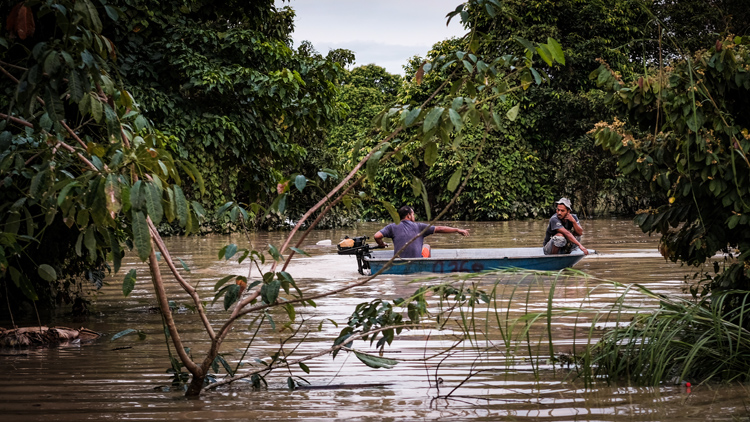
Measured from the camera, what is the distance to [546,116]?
3341 centimetres

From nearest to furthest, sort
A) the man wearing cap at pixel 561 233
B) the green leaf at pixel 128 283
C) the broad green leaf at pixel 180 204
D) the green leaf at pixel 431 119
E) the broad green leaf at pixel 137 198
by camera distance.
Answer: the broad green leaf at pixel 137 198, the broad green leaf at pixel 180 204, the green leaf at pixel 431 119, the green leaf at pixel 128 283, the man wearing cap at pixel 561 233

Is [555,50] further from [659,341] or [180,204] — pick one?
[180,204]

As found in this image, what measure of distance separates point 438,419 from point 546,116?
3045 centimetres

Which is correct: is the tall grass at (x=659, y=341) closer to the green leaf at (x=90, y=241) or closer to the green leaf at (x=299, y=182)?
the green leaf at (x=299, y=182)

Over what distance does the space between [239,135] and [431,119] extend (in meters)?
5.45

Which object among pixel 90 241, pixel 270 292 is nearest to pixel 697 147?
pixel 270 292

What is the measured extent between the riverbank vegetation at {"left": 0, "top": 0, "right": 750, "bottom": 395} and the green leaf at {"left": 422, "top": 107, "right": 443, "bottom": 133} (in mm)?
13

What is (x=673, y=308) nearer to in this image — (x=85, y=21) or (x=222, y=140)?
(x=85, y=21)

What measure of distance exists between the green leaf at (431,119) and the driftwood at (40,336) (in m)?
4.31

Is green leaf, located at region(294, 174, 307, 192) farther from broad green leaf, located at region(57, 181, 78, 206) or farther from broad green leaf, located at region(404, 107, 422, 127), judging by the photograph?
broad green leaf, located at region(57, 181, 78, 206)

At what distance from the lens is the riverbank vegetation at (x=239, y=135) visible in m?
4.01

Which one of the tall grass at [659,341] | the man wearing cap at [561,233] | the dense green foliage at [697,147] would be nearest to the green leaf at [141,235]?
the tall grass at [659,341]

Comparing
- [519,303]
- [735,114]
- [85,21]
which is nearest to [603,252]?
[519,303]

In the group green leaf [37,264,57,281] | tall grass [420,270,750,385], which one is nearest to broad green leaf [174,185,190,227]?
green leaf [37,264,57,281]
